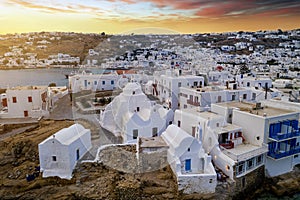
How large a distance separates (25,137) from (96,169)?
595cm

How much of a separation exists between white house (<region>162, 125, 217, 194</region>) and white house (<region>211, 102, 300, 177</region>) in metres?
3.04

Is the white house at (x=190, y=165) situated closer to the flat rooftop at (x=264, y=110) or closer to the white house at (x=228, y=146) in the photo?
the white house at (x=228, y=146)

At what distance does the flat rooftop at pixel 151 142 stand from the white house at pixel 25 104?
32.7ft

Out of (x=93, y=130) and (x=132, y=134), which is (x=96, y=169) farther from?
(x=93, y=130)

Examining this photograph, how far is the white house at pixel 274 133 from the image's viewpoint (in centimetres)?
1309

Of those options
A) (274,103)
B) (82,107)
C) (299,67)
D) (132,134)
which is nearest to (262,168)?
(274,103)

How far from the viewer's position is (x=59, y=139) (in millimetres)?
12555

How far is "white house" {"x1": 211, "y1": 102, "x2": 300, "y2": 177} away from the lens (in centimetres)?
1309

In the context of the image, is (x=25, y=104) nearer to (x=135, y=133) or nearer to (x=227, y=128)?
(x=135, y=133)

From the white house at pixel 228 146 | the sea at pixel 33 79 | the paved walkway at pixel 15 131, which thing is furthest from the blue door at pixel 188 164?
the sea at pixel 33 79

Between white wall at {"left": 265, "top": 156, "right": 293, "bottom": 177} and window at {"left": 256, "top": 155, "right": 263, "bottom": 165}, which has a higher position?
window at {"left": 256, "top": 155, "right": 263, "bottom": 165}

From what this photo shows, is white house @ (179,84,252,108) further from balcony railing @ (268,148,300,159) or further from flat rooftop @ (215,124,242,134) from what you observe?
balcony railing @ (268,148,300,159)

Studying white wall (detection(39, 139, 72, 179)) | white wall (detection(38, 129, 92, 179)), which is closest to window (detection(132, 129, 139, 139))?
white wall (detection(38, 129, 92, 179))

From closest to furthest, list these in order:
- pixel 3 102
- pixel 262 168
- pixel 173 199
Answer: pixel 173 199 < pixel 262 168 < pixel 3 102
